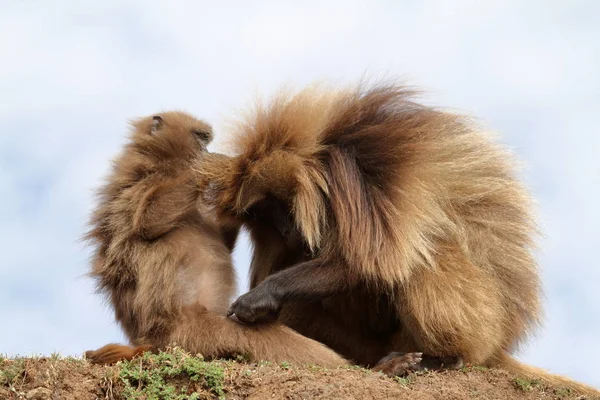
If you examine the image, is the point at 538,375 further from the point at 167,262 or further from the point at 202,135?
the point at 202,135

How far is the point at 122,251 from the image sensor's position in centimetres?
661

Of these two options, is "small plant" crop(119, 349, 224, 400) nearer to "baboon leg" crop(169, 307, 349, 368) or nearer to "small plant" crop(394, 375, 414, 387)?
"baboon leg" crop(169, 307, 349, 368)

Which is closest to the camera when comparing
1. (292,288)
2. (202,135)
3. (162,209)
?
(292,288)

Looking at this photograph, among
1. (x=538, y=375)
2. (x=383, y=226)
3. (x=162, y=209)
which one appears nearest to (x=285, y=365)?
(x=383, y=226)

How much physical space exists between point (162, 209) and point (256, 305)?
1.02m

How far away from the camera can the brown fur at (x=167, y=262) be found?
6402mm

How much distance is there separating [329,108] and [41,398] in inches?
128

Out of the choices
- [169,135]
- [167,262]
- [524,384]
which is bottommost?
[524,384]

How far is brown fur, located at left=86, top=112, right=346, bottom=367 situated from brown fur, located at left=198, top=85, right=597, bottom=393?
0.75 feet

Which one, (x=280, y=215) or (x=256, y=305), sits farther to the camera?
(x=280, y=215)

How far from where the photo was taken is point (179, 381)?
5773 mm

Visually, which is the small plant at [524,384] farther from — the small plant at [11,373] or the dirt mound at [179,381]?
the small plant at [11,373]

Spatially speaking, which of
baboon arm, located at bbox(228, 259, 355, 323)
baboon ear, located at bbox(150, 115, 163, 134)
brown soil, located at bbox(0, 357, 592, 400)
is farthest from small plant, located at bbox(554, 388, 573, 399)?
baboon ear, located at bbox(150, 115, 163, 134)

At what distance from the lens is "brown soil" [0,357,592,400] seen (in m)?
5.67
